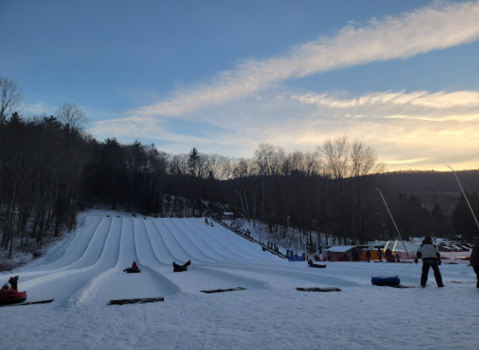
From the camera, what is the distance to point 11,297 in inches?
357

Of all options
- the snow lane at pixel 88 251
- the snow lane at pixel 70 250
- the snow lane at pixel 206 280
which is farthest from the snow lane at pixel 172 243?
the snow lane at pixel 206 280

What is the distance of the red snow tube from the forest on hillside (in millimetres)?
22830

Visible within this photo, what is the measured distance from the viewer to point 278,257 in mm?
33688

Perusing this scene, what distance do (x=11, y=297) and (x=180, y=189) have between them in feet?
224

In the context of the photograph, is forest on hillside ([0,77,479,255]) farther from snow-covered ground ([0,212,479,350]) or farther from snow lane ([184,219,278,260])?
snow-covered ground ([0,212,479,350])

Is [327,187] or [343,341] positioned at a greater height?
[327,187]

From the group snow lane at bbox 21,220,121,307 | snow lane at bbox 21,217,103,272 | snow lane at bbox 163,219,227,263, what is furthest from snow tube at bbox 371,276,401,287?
snow lane at bbox 21,217,103,272

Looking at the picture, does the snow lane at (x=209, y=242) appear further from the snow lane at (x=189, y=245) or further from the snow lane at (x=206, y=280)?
the snow lane at (x=206, y=280)

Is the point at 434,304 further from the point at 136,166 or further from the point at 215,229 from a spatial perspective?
the point at 136,166

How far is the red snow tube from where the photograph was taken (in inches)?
353

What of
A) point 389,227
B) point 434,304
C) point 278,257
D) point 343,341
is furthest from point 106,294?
point 389,227

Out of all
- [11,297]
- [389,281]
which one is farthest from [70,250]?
[389,281]

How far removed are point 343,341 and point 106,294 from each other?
26.6ft

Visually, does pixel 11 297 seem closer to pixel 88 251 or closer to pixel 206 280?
pixel 206 280
